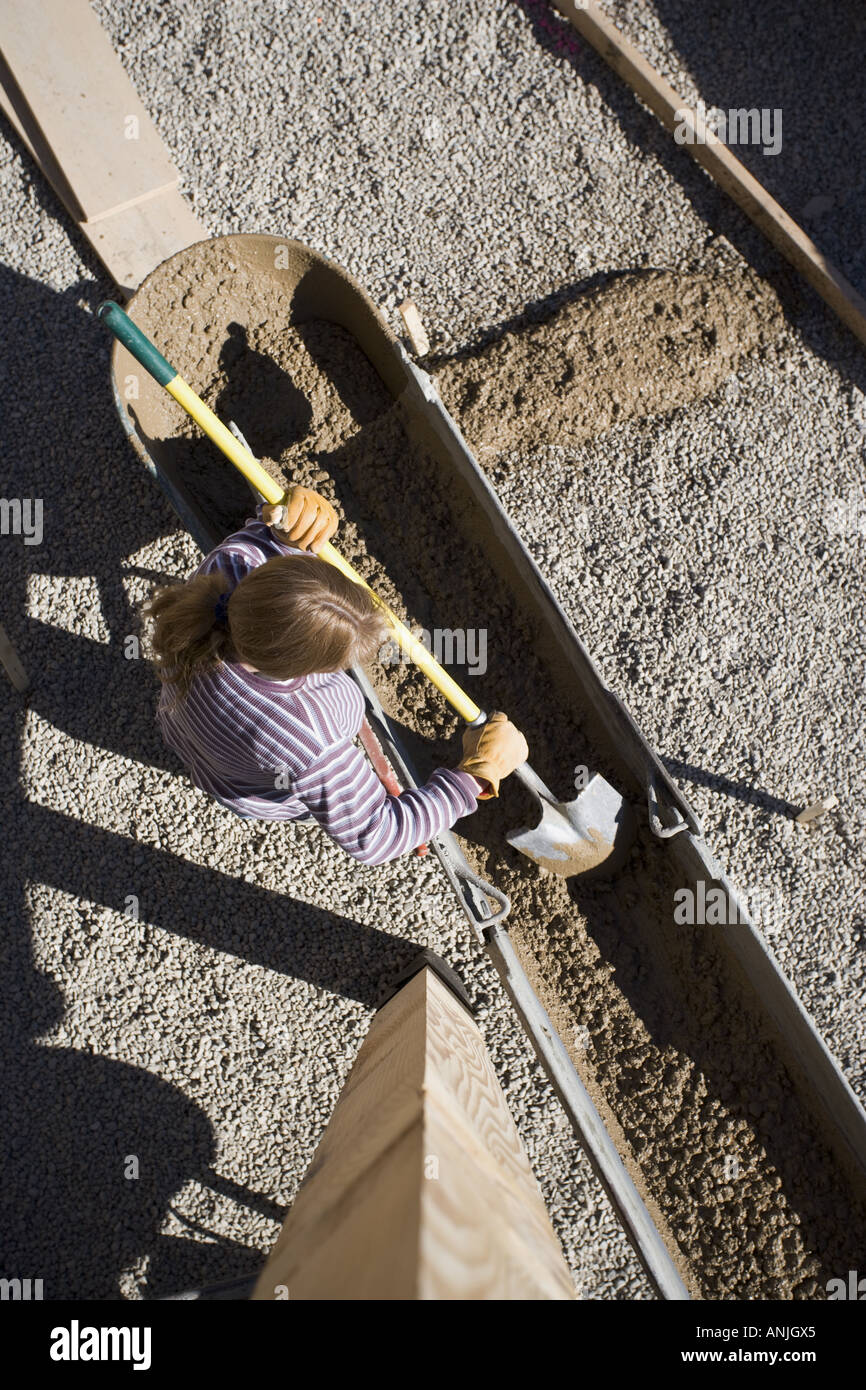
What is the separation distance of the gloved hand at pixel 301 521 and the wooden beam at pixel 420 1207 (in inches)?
63.4

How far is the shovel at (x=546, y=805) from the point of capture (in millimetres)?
3035

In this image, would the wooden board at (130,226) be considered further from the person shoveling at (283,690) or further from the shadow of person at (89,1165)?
the shadow of person at (89,1165)

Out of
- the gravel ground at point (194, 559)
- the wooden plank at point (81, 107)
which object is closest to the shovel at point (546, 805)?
the gravel ground at point (194, 559)

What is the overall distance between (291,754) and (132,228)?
289cm

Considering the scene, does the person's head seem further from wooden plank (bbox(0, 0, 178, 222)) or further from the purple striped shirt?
wooden plank (bbox(0, 0, 178, 222))

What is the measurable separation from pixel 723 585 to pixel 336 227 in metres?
2.44

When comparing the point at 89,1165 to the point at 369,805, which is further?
the point at 89,1165

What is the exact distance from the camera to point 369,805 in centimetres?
258

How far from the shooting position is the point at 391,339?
3.60m

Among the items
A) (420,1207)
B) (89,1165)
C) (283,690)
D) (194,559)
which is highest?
(194,559)

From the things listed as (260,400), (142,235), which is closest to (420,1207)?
(260,400)

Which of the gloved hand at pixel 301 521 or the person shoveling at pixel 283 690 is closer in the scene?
the person shoveling at pixel 283 690

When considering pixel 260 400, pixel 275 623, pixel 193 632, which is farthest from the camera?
pixel 260 400

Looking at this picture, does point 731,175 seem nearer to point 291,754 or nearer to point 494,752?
point 494,752
